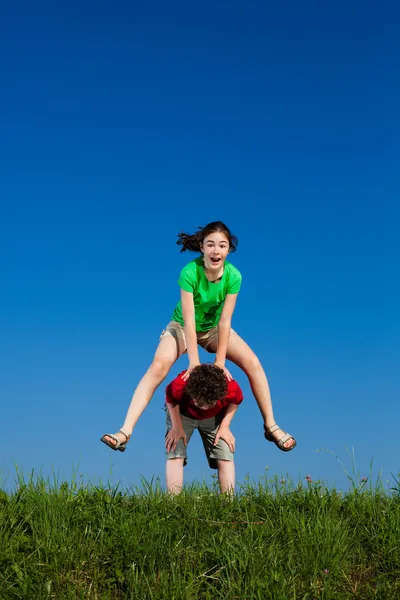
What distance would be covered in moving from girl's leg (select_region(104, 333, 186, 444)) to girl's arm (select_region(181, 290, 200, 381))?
343 mm

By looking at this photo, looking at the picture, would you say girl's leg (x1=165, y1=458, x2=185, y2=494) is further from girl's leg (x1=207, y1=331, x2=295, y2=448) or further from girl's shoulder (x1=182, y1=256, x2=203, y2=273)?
girl's shoulder (x1=182, y1=256, x2=203, y2=273)

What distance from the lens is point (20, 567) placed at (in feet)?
17.9

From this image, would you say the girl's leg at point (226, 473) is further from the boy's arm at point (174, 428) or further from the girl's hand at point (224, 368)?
the girl's hand at point (224, 368)

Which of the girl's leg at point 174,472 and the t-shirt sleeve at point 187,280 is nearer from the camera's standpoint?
the girl's leg at point 174,472

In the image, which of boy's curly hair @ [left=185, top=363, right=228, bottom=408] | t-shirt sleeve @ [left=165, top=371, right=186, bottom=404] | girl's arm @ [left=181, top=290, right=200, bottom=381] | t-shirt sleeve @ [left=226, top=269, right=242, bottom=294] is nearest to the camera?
boy's curly hair @ [left=185, top=363, right=228, bottom=408]

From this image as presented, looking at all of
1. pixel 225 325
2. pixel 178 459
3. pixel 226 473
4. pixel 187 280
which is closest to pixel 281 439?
pixel 226 473

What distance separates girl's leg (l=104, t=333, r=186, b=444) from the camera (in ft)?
27.8

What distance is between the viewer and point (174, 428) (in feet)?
26.3

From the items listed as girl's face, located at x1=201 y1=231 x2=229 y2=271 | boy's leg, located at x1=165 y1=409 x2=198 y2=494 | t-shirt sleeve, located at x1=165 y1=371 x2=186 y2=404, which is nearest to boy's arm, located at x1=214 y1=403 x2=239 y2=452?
boy's leg, located at x1=165 y1=409 x2=198 y2=494

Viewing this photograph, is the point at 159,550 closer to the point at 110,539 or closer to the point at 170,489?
the point at 110,539

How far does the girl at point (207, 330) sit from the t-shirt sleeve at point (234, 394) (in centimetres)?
22

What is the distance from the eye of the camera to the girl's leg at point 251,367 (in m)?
8.59

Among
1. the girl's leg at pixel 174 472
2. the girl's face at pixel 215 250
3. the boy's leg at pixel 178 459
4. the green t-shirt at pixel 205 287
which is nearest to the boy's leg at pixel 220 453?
the boy's leg at pixel 178 459

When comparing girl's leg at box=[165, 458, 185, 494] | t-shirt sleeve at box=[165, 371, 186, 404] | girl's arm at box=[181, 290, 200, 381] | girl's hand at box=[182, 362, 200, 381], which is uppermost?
girl's arm at box=[181, 290, 200, 381]
